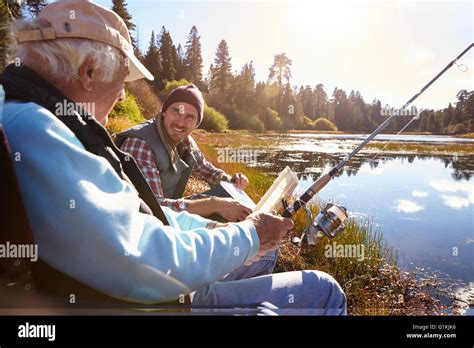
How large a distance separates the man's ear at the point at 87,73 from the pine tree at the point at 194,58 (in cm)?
153

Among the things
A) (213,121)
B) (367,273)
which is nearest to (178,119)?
(213,121)

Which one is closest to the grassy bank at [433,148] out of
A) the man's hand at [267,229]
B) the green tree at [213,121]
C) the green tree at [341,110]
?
the green tree at [341,110]

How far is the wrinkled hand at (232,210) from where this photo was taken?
7.76ft

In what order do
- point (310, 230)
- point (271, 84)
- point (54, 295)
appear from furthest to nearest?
point (271, 84) → point (310, 230) → point (54, 295)

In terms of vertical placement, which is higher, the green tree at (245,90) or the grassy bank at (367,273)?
the green tree at (245,90)

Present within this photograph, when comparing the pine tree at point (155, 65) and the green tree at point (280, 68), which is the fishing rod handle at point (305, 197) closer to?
the green tree at point (280, 68)

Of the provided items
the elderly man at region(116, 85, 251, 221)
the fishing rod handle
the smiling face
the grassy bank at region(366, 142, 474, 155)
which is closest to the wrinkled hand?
the elderly man at region(116, 85, 251, 221)

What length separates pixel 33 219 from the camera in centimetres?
110

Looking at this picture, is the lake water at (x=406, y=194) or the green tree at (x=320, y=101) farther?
the lake water at (x=406, y=194)

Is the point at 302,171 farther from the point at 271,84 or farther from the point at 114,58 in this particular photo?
the point at 114,58

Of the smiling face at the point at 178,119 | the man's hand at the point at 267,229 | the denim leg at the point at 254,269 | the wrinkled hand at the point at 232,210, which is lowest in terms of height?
the denim leg at the point at 254,269
